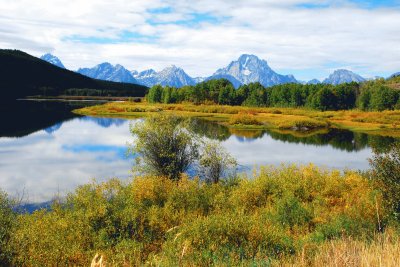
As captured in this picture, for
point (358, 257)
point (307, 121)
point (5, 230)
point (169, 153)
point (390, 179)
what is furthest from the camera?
point (307, 121)

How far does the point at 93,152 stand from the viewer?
2569 inches

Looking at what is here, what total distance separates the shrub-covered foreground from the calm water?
11179 millimetres

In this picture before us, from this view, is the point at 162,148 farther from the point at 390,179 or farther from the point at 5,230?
the point at 390,179

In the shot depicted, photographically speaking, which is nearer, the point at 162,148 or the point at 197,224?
the point at 197,224

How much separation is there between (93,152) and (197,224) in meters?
50.7

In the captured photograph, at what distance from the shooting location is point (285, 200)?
87.2 feet

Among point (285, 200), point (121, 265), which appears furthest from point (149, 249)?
point (285, 200)

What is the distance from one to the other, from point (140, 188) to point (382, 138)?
72.8 m

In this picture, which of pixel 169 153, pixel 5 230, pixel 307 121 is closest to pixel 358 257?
pixel 5 230

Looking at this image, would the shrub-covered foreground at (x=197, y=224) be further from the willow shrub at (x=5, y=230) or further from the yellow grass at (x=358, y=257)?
the yellow grass at (x=358, y=257)

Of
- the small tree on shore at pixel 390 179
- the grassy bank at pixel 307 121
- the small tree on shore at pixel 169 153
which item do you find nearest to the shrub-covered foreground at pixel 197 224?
the small tree on shore at pixel 390 179

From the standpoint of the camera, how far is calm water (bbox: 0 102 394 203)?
45781mm

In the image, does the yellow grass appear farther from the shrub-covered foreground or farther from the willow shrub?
the willow shrub

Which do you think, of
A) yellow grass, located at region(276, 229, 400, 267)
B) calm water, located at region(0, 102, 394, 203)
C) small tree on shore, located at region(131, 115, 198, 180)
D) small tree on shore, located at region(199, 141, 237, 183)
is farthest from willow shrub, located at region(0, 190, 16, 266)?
small tree on shore, located at region(199, 141, 237, 183)
